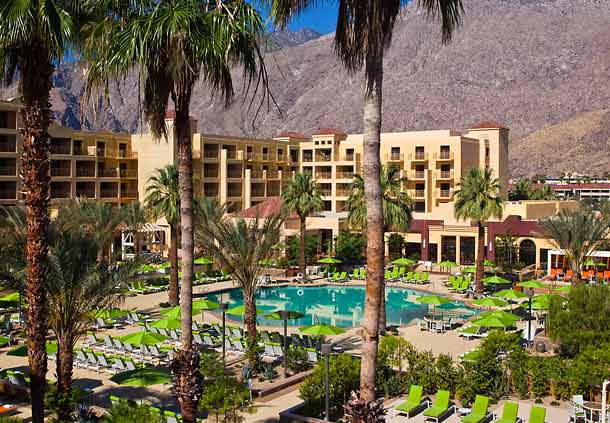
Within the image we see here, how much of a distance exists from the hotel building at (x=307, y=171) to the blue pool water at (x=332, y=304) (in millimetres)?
9865

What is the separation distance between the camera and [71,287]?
14625 mm

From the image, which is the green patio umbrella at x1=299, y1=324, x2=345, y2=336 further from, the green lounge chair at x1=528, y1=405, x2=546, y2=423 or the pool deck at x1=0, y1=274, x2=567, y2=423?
the green lounge chair at x1=528, y1=405, x2=546, y2=423

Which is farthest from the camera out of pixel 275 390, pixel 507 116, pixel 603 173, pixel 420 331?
pixel 507 116

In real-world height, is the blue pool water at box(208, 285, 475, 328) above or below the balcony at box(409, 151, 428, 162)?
below

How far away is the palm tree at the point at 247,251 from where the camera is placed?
22000 millimetres

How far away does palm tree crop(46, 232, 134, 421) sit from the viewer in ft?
47.8

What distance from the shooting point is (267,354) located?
75.0 feet

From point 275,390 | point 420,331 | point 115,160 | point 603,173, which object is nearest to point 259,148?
point 115,160

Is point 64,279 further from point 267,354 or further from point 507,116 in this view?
point 507,116

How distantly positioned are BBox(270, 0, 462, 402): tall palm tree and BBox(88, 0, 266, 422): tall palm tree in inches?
61.3

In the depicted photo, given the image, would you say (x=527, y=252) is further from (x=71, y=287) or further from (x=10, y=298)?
(x=71, y=287)

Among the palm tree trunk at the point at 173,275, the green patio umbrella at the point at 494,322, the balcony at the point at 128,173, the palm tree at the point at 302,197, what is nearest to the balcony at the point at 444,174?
the palm tree at the point at 302,197

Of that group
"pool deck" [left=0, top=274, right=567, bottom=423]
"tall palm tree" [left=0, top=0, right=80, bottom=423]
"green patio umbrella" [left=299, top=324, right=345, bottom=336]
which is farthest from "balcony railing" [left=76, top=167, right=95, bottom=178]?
"tall palm tree" [left=0, top=0, right=80, bottom=423]

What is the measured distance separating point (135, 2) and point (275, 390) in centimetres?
1155
